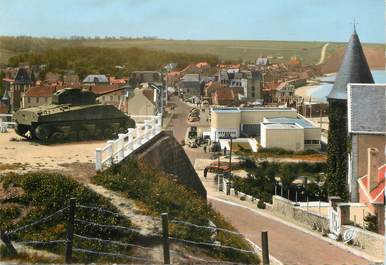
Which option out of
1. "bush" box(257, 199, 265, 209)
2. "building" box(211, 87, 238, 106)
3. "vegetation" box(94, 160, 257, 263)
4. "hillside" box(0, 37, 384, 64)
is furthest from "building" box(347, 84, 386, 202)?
"building" box(211, 87, 238, 106)

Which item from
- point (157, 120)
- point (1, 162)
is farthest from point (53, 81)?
point (1, 162)

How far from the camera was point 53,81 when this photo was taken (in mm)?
12195

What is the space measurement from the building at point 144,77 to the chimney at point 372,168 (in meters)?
5.28

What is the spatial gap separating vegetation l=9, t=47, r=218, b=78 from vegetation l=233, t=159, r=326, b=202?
20.6ft

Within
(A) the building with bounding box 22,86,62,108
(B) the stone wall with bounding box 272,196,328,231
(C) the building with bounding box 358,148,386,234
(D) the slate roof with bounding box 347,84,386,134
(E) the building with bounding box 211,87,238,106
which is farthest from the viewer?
(E) the building with bounding box 211,87,238,106

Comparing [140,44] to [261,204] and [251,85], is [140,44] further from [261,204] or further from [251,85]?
[251,85]

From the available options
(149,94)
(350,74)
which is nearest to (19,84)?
(149,94)

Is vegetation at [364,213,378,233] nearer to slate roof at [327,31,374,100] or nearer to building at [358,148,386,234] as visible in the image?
building at [358,148,386,234]

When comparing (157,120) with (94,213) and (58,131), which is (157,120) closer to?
(58,131)

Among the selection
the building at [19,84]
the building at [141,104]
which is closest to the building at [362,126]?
the building at [141,104]

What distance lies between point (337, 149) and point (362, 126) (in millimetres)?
1644

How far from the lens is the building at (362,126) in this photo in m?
15.6

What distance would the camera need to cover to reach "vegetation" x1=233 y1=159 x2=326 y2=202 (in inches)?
752

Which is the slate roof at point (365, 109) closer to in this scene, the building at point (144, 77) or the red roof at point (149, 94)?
the building at point (144, 77)
